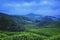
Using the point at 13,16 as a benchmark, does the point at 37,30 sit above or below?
below

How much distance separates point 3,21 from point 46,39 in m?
12.2

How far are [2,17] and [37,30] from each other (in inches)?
388

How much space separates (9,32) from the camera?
3017 cm

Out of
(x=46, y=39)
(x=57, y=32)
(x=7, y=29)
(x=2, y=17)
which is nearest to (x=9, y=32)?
(x=7, y=29)

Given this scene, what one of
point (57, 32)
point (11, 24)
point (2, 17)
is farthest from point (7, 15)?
point (57, 32)

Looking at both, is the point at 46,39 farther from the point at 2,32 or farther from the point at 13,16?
the point at 13,16

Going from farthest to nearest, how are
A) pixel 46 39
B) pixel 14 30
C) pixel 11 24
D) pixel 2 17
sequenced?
1. pixel 2 17
2. pixel 11 24
3. pixel 14 30
4. pixel 46 39

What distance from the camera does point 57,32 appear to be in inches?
1304

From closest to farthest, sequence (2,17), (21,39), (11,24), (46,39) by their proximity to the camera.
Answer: (21,39) → (46,39) → (11,24) → (2,17)

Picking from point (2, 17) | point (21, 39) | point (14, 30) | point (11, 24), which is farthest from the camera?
point (2, 17)

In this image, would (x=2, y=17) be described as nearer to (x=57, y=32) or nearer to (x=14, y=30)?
(x=14, y=30)

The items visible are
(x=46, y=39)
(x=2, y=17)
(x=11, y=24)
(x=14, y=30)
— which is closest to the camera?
(x=46, y=39)

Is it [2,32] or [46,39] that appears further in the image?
[2,32]

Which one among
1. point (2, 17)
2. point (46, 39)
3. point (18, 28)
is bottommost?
point (46, 39)
